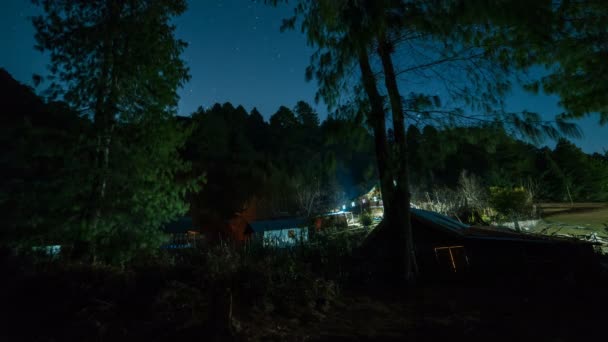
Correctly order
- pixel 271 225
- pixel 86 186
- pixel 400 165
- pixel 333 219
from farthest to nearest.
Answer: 1. pixel 333 219
2. pixel 271 225
3. pixel 400 165
4. pixel 86 186

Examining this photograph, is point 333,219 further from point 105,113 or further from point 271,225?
point 105,113

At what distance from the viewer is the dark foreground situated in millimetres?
4473

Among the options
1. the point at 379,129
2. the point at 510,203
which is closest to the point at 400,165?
the point at 379,129

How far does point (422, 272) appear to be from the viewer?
9180 mm

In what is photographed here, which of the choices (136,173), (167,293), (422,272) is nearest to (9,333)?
(167,293)

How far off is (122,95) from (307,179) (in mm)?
5139

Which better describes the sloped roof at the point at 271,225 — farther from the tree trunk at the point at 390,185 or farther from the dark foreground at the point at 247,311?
the dark foreground at the point at 247,311

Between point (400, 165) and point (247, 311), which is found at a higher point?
point (400, 165)

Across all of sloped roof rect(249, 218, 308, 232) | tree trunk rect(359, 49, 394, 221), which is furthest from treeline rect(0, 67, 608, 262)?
sloped roof rect(249, 218, 308, 232)

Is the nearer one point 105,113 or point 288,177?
point 105,113

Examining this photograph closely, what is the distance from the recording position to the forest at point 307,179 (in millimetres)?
5016

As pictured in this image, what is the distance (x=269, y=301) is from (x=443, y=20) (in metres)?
6.41

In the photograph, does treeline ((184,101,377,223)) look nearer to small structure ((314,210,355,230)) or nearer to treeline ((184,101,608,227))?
treeline ((184,101,608,227))

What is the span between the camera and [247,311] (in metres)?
5.13
